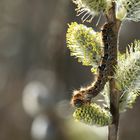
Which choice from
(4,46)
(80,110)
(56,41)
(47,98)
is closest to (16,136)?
(47,98)

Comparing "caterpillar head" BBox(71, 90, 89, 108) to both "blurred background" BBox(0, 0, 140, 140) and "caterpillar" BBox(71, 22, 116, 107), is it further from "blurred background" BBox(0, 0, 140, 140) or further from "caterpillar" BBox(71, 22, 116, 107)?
"blurred background" BBox(0, 0, 140, 140)

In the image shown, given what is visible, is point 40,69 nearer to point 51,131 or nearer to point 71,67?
point 71,67

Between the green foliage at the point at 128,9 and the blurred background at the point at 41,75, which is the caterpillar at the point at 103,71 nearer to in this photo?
the green foliage at the point at 128,9

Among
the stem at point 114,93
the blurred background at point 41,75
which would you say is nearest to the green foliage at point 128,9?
the stem at point 114,93

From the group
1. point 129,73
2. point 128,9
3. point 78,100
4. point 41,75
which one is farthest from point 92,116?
point 41,75

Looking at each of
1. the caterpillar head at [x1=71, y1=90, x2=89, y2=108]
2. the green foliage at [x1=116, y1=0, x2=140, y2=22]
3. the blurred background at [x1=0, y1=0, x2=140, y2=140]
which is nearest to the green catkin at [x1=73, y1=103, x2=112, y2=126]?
the caterpillar head at [x1=71, y1=90, x2=89, y2=108]
